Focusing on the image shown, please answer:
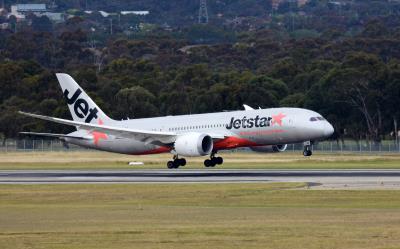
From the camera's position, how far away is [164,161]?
86.1m

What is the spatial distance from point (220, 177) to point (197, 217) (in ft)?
74.5

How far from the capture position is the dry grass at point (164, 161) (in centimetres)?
7919

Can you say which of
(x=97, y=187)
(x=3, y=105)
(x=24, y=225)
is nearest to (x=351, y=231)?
(x=24, y=225)

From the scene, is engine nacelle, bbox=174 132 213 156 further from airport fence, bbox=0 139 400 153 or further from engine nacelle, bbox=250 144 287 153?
airport fence, bbox=0 139 400 153

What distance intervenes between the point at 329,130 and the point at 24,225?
39.7 meters

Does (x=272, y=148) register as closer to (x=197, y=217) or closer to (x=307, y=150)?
(x=307, y=150)

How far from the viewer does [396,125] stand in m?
132

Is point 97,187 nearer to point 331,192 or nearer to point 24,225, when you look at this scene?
point 331,192

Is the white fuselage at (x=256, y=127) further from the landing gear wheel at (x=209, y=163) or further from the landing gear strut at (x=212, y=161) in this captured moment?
the landing gear wheel at (x=209, y=163)

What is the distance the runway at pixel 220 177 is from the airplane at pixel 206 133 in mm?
2877

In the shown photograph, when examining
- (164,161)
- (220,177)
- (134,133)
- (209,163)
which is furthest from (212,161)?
(220,177)

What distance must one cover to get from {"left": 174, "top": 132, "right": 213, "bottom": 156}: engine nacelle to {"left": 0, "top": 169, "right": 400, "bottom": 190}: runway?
49.7 inches

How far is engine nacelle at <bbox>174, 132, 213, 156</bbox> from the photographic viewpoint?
2884 inches

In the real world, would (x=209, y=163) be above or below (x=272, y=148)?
below
